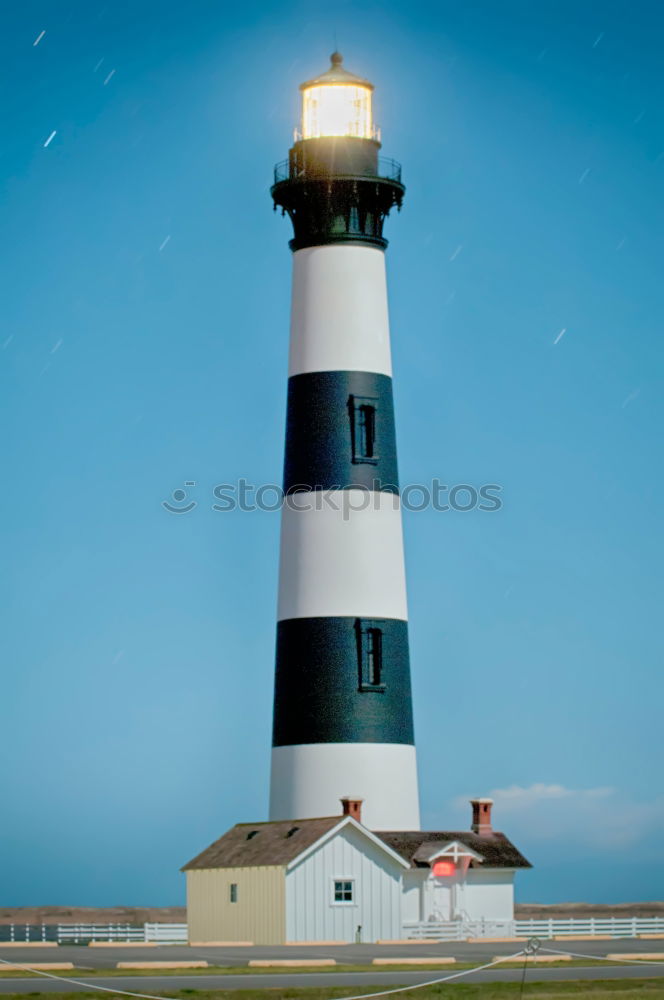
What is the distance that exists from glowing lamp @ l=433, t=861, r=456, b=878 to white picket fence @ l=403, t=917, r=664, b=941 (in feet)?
3.94

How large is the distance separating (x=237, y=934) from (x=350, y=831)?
3.93 m

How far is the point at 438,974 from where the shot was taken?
119ft

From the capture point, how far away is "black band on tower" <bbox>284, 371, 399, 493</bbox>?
50.8 m

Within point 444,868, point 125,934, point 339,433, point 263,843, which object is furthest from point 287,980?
point 339,433

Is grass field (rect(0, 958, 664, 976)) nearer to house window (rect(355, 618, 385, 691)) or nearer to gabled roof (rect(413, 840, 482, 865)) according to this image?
gabled roof (rect(413, 840, 482, 865))

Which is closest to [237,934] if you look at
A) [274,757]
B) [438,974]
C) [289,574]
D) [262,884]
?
[262,884]

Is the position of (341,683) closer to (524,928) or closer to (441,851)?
(441,851)

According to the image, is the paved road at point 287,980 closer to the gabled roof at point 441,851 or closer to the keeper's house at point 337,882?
the keeper's house at point 337,882

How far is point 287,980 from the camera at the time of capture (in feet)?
112

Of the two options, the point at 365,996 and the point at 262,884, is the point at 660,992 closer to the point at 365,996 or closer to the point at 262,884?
the point at 365,996

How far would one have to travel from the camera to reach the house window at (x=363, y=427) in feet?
167

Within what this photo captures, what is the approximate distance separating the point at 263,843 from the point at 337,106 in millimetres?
20083

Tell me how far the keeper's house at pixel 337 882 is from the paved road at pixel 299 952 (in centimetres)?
140

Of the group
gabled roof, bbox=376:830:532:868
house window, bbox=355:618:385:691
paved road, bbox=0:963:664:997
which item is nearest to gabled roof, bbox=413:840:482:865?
gabled roof, bbox=376:830:532:868
